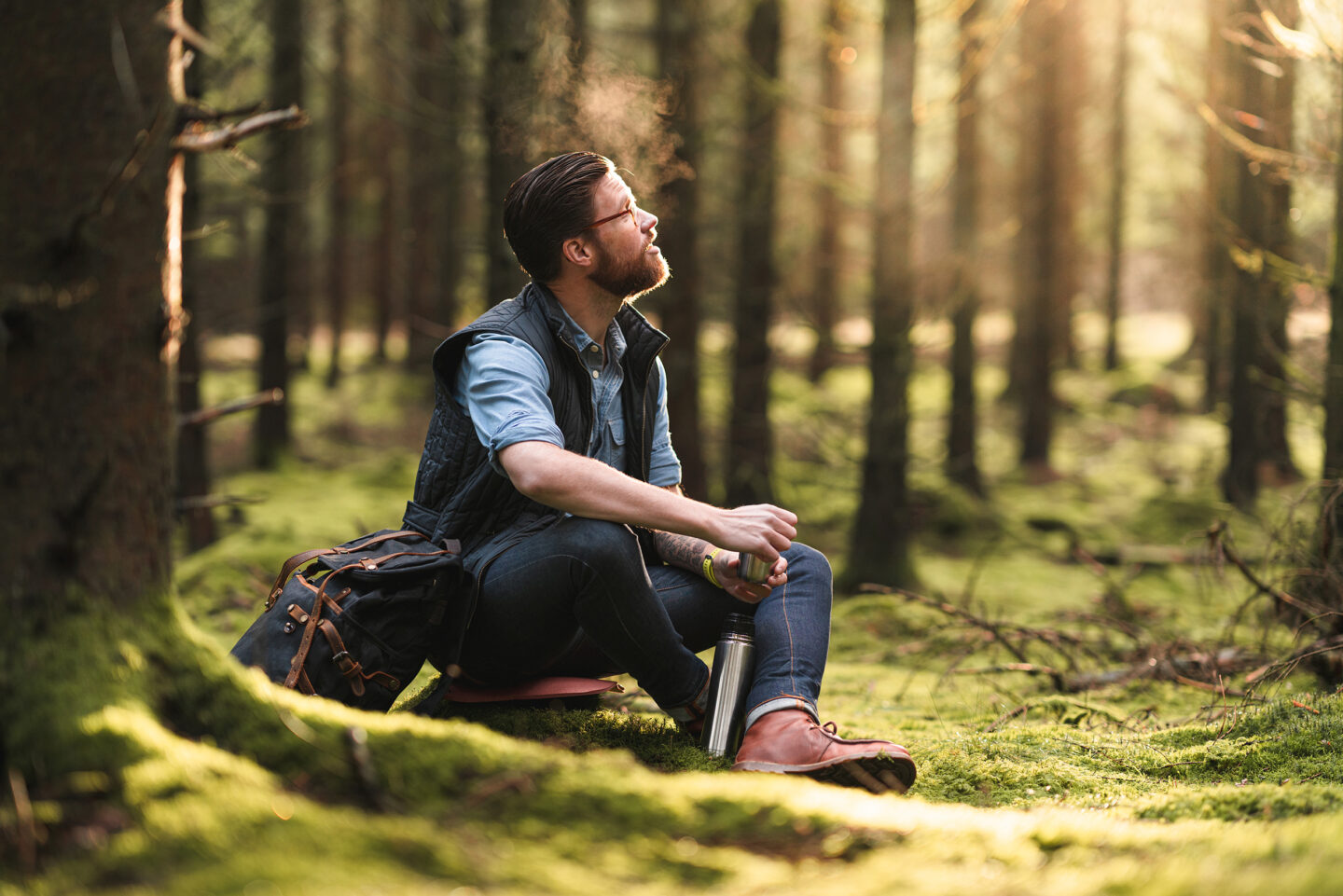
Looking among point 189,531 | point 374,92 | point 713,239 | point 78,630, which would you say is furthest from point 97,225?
point 374,92

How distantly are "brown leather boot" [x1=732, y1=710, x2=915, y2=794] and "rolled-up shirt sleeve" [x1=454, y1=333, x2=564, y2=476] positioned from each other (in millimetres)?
903

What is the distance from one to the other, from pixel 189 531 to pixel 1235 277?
9.62 metres

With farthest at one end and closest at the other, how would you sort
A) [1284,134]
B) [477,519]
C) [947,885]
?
[1284,134]
[477,519]
[947,885]

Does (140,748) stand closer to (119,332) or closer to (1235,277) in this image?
(119,332)

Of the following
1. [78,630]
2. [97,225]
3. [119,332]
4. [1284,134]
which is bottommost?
[78,630]

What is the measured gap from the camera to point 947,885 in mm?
1574

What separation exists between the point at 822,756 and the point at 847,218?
60.4 ft

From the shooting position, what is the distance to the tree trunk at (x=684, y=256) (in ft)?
26.5

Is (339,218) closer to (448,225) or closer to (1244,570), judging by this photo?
(448,225)

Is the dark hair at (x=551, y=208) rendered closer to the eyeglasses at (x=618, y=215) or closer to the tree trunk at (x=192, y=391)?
the eyeglasses at (x=618, y=215)

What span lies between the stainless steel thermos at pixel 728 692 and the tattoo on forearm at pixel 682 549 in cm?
26

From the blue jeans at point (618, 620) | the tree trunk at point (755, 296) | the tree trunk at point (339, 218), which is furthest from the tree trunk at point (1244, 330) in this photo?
the tree trunk at point (339, 218)

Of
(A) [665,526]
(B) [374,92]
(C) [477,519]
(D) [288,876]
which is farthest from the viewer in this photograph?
(B) [374,92]

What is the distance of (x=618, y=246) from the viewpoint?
9.90 ft
